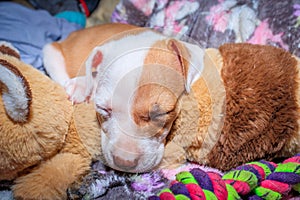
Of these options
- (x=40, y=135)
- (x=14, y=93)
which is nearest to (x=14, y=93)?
(x=14, y=93)

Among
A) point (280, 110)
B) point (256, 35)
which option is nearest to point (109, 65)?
point (280, 110)

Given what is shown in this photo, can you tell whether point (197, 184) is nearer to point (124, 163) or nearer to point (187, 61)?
point (124, 163)

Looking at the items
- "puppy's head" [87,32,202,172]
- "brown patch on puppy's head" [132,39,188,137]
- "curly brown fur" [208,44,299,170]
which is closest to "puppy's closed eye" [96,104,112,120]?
"puppy's head" [87,32,202,172]

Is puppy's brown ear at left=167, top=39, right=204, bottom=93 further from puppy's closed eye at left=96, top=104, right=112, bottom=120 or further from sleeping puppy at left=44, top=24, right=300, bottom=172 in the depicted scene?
puppy's closed eye at left=96, top=104, right=112, bottom=120

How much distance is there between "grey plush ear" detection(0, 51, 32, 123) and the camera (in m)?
1.15

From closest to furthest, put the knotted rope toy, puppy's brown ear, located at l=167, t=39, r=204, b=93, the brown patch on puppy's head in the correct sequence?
the knotted rope toy, the brown patch on puppy's head, puppy's brown ear, located at l=167, t=39, r=204, b=93

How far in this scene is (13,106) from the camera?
118 cm

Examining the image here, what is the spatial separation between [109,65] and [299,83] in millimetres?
711

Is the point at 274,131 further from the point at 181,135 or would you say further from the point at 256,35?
the point at 256,35

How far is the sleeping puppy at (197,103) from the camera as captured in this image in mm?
1280

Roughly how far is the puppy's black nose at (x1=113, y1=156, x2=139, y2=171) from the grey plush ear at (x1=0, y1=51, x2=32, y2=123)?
323 millimetres

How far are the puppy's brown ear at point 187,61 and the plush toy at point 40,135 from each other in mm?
362

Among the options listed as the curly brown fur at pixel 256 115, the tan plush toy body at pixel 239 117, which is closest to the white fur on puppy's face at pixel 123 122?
the tan plush toy body at pixel 239 117

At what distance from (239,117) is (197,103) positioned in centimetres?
16
